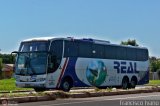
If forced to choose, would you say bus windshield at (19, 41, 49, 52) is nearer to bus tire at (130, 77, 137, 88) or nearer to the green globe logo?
the green globe logo

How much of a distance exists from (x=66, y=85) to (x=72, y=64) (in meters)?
1.43

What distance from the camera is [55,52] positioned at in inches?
1142

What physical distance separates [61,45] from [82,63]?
2710 mm

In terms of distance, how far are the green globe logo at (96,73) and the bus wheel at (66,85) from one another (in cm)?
236

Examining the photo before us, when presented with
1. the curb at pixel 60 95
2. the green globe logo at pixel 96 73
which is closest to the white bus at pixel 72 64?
the green globe logo at pixel 96 73

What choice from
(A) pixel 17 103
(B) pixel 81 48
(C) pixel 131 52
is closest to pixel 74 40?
(B) pixel 81 48

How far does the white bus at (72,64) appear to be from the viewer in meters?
28.7

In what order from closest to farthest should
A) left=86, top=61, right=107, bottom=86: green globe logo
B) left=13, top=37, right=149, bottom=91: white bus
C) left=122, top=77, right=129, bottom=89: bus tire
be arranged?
left=13, top=37, right=149, bottom=91: white bus < left=86, top=61, right=107, bottom=86: green globe logo < left=122, top=77, right=129, bottom=89: bus tire

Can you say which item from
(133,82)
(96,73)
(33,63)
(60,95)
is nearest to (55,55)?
(33,63)

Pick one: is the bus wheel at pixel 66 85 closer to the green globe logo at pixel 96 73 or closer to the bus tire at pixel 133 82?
the green globe logo at pixel 96 73

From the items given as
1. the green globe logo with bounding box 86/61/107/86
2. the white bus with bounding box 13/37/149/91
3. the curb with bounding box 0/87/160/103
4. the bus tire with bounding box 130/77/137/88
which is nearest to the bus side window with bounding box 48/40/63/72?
the white bus with bounding box 13/37/149/91

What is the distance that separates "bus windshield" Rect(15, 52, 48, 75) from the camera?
28.5 metres

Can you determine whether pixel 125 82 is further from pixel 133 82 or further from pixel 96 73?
pixel 96 73

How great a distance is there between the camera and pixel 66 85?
29859mm
